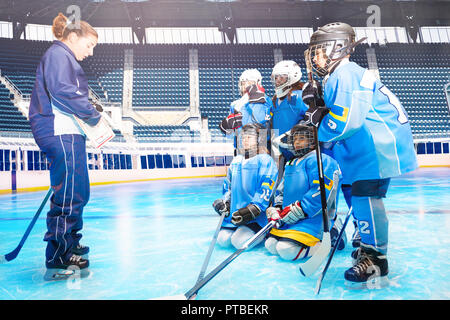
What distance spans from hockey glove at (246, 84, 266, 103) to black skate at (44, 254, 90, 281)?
54.9 inches

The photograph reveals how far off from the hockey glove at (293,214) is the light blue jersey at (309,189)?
22mm

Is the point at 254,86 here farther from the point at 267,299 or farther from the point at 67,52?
the point at 267,299

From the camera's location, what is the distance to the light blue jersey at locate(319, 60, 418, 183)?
1405mm

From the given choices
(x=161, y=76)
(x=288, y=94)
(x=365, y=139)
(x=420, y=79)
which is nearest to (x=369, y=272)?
(x=365, y=139)

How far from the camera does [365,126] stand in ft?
4.79

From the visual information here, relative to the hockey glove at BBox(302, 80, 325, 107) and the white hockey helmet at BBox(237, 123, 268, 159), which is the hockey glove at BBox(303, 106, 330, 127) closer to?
the hockey glove at BBox(302, 80, 325, 107)

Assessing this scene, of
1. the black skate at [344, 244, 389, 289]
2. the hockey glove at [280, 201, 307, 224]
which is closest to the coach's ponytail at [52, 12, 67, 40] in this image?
the hockey glove at [280, 201, 307, 224]

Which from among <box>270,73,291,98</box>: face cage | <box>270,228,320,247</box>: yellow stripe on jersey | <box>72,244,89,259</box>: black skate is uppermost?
<box>270,73,291,98</box>: face cage

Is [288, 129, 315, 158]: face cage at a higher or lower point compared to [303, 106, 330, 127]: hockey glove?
lower

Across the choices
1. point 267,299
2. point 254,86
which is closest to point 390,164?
point 267,299

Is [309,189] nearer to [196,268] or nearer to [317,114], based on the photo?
[317,114]

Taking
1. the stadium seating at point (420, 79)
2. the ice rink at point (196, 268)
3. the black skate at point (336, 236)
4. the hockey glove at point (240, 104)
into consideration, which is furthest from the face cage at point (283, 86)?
the stadium seating at point (420, 79)

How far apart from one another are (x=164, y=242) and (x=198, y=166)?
501 inches

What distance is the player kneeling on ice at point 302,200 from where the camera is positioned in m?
1.83
